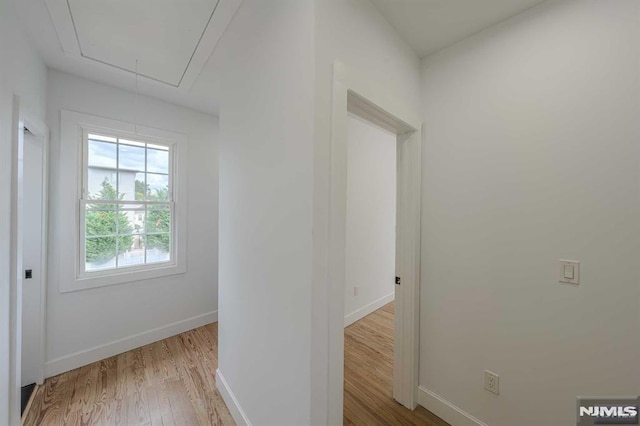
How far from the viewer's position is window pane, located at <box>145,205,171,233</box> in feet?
8.80

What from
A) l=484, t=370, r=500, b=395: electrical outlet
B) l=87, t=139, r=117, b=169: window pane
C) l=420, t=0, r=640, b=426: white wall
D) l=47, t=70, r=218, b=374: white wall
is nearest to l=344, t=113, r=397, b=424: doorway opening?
l=420, t=0, r=640, b=426: white wall

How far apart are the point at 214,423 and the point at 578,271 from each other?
242cm

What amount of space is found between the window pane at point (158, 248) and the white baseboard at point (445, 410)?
2.95m

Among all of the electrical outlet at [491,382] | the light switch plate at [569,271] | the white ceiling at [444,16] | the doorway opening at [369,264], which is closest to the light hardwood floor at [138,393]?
the doorway opening at [369,264]

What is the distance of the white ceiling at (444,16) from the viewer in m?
1.33

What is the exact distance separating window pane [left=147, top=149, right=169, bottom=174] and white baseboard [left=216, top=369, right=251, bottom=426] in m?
2.27

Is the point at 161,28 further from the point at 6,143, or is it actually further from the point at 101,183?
the point at 101,183

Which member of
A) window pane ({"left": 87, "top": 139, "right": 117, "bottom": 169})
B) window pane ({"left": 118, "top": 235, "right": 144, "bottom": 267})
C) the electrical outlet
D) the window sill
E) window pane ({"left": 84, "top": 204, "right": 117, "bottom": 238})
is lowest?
the electrical outlet

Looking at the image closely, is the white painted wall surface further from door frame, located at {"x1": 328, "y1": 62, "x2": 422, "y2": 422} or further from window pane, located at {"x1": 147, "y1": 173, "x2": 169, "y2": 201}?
door frame, located at {"x1": 328, "y1": 62, "x2": 422, "y2": 422}

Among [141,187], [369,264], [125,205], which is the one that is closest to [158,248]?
[125,205]

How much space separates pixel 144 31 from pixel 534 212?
2811 millimetres

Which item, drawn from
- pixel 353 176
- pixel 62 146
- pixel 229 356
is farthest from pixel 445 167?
pixel 62 146

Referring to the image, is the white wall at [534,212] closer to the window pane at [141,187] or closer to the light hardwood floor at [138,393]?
the light hardwood floor at [138,393]

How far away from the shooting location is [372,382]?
2.05m
